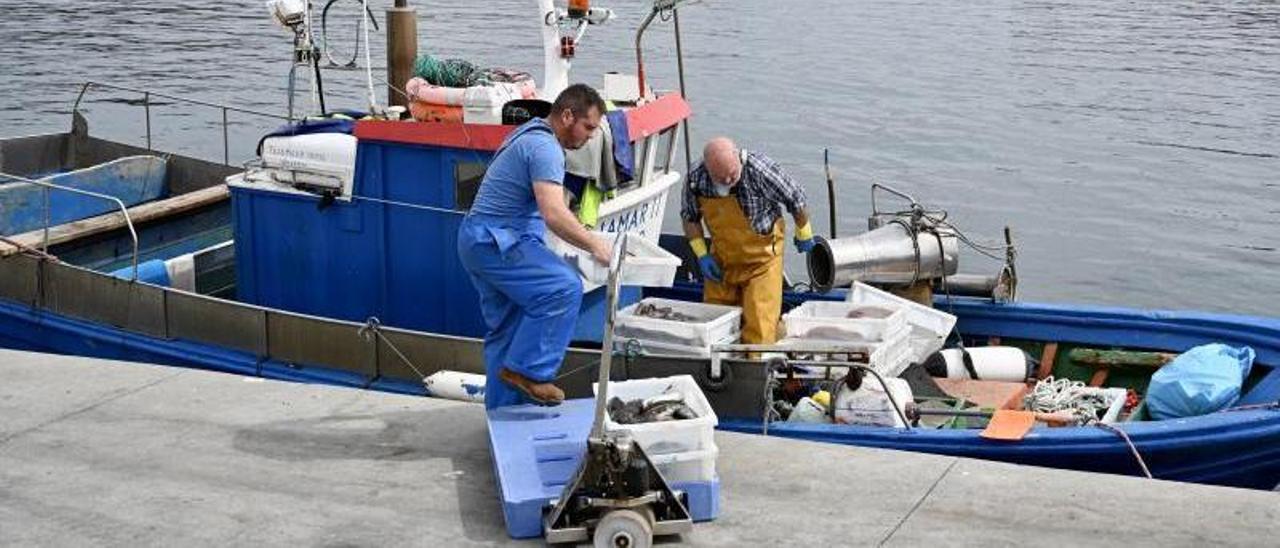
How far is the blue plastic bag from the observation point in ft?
26.9

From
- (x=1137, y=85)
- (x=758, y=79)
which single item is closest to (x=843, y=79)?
(x=758, y=79)

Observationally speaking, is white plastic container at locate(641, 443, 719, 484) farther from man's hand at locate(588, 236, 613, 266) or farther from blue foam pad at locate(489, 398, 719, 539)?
man's hand at locate(588, 236, 613, 266)

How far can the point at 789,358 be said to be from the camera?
27.5 feet

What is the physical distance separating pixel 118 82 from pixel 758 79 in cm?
1025

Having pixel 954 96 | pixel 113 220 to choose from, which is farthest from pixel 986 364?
pixel 954 96

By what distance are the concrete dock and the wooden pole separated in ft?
14.8

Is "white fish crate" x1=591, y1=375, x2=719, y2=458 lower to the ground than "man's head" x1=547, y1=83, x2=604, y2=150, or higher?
lower

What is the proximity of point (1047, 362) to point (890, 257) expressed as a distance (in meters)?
1.11

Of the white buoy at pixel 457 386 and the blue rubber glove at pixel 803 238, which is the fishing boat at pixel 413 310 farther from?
the blue rubber glove at pixel 803 238

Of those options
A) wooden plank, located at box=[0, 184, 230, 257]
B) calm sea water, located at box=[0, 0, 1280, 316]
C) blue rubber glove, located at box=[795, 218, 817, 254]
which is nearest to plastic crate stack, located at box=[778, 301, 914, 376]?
blue rubber glove, located at box=[795, 218, 817, 254]

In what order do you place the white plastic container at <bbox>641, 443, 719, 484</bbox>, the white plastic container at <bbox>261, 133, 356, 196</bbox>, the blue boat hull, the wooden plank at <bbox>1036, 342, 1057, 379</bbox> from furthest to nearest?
the wooden plank at <bbox>1036, 342, 1057, 379</bbox> < the white plastic container at <bbox>261, 133, 356, 196</bbox> < the blue boat hull < the white plastic container at <bbox>641, 443, 719, 484</bbox>

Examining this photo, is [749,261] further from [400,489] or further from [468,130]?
[400,489]

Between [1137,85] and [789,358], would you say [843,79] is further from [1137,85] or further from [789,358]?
[789,358]

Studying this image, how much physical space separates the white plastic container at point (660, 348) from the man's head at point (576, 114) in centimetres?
225
